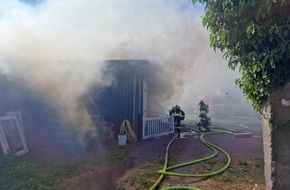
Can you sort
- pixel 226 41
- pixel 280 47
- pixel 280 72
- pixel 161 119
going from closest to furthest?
1. pixel 280 47
2. pixel 280 72
3. pixel 226 41
4. pixel 161 119

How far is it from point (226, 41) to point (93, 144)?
6.97 metres

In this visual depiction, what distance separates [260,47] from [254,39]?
16 cm

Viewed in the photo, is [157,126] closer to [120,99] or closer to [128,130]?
[128,130]

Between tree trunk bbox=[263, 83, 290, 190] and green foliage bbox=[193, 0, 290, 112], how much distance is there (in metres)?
0.20

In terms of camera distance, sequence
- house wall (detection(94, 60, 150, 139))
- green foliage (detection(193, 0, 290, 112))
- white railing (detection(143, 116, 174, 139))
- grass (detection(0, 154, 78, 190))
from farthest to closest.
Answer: white railing (detection(143, 116, 174, 139))
house wall (detection(94, 60, 150, 139))
grass (detection(0, 154, 78, 190))
green foliage (detection(193, 0, 290, 112))

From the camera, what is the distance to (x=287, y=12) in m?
3.58

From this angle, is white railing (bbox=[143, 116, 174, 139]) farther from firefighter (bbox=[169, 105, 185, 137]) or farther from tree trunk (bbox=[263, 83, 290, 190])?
tree trunk (bbox=[263, 83, 290, 190])

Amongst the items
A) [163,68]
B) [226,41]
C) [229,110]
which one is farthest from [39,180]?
[229,110]

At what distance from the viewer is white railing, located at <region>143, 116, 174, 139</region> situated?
1059cm

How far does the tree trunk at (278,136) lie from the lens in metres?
4.05

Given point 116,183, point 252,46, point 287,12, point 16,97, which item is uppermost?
point 287,12

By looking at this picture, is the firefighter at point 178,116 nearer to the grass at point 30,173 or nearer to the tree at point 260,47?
the grass at point 30,173

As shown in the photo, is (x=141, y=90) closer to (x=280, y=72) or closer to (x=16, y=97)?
(x=16, y=97)

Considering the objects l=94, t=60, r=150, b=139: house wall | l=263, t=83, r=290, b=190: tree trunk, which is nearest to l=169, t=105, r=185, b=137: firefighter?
l=94, t=60, r=150, b=139: house wall
